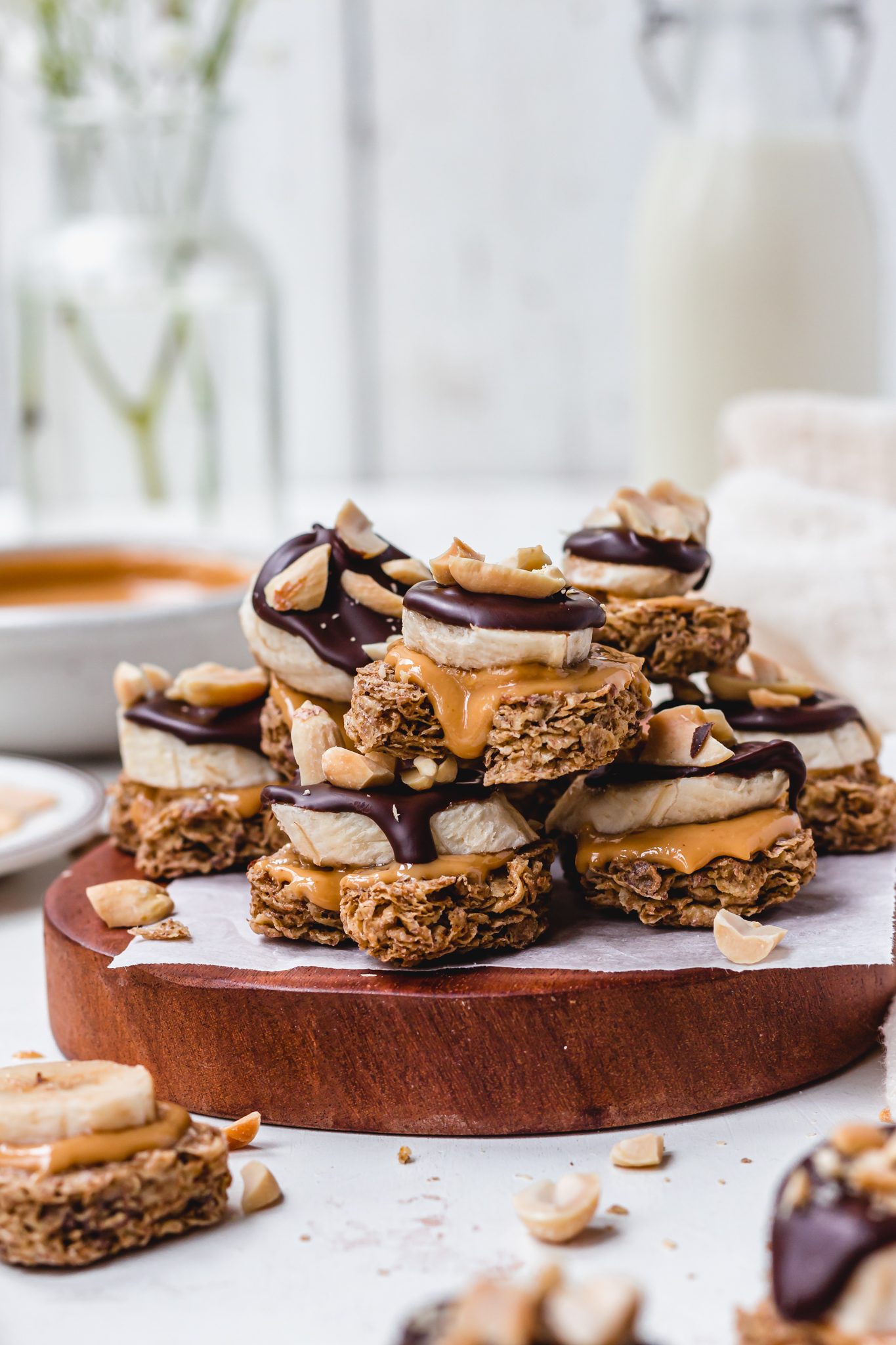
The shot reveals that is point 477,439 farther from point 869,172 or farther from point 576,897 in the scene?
point 576,897

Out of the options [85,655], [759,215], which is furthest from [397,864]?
[759,215]

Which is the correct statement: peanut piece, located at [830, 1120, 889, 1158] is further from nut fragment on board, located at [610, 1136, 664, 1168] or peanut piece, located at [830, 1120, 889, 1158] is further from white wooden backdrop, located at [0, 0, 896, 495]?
white wooden backdrop, located at [0, 0, 896, 495]

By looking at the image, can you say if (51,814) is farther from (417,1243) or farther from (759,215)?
(759,215)

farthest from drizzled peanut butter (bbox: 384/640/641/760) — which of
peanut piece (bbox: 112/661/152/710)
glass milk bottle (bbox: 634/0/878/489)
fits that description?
glass milk bottle (bbox: 634/0/878/489)

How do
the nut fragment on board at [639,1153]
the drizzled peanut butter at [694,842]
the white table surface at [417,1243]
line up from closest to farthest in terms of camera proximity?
the white table surface at [417,1243] → the nut fragment on board at [639,1153] → the drizzled peanut butter at [694,842]

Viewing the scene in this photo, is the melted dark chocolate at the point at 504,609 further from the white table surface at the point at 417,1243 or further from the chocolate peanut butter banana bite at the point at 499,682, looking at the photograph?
the white table surface at the point at 417,1243

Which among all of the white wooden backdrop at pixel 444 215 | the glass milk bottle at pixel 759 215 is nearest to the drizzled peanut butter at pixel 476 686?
the glass milk bottle at pixel 759 215
